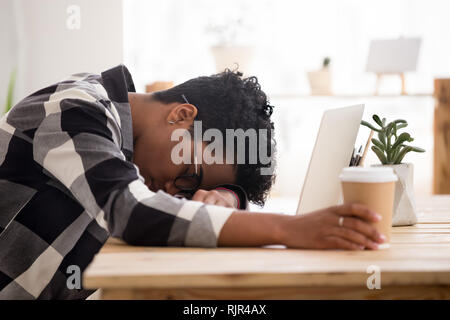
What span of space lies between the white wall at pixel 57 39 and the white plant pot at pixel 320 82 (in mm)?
1391

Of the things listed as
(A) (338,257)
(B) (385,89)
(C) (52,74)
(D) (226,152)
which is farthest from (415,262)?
(B) (385,89)

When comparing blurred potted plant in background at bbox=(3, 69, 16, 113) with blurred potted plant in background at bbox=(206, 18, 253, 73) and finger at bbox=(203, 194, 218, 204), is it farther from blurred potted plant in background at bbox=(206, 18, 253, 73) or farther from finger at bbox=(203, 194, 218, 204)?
finger at bbox=(203, 194, 218, 204)

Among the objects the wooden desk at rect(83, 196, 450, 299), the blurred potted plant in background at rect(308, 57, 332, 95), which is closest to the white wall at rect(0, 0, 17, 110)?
the blurred potted plant in background at rect(308, 57, 332, 95)

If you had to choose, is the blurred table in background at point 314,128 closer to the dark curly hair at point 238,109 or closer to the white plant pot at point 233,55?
the white plant pot at point 233,55

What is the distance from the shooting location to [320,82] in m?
3.69

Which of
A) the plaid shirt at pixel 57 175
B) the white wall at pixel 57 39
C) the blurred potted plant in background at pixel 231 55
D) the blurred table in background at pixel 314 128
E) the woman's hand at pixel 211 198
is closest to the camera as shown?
the plaid shirt at pixel 57 175

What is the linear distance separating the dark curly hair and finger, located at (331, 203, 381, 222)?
0.45 m

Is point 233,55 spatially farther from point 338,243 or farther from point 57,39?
point 338,243

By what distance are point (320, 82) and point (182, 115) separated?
2.58 meters

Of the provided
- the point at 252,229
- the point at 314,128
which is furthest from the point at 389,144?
the point at 314,128

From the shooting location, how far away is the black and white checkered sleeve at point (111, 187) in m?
0.84

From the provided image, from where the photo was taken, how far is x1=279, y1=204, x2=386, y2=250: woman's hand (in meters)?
0.82

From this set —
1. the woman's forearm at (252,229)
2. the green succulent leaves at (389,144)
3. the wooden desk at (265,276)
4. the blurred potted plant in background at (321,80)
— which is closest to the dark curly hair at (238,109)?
the green succulent leaves at (389,144)
